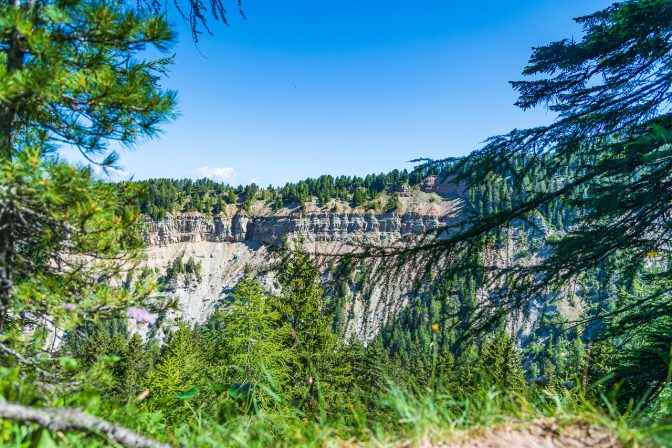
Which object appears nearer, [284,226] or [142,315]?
[142,315]

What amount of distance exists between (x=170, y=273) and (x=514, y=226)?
14432cm

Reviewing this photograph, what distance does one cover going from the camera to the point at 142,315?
2.53 metres

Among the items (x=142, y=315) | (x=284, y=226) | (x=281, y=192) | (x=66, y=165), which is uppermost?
(x=281, y=192)

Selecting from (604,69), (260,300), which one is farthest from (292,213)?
(604,69)

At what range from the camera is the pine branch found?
1.53 m

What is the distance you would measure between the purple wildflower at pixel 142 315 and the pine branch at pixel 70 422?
88 cm

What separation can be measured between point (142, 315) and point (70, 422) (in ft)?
3.24

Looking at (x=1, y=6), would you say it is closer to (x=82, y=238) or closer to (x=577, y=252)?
(x=82, y=238)

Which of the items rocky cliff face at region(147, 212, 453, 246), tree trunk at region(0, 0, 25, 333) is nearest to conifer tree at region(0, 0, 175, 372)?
tree trunk at region(0, 0, 25, 333)

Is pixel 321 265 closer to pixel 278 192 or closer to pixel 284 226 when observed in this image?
pixel 284 226

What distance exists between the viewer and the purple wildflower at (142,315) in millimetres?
2490

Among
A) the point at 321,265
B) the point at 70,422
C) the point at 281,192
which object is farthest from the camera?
the point at 281,192

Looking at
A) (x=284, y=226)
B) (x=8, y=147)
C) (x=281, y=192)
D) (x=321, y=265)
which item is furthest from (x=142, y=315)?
(x=281, y=192)

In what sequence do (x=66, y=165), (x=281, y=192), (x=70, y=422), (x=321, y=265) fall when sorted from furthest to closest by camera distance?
1. (x=281, y=192)
2. (x=321, y=265)
3. (x=66, y=165)
4. (x=70, y=422)
